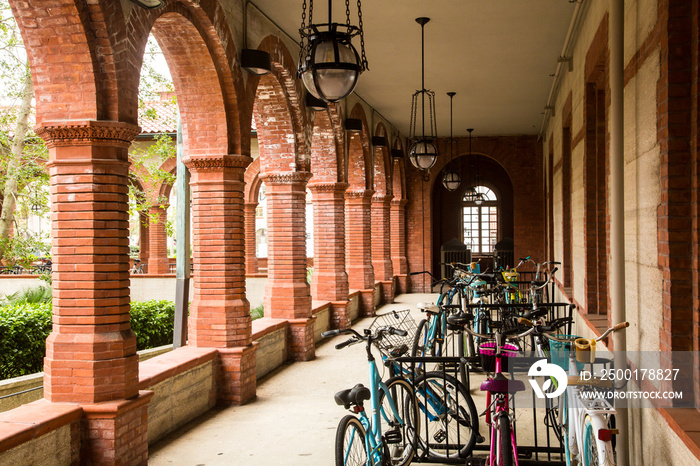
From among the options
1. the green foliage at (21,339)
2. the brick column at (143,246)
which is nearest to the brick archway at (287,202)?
the green foliage at (21,339)

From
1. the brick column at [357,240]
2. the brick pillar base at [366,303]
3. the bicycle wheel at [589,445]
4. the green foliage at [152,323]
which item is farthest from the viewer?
the brick column at [357,240]

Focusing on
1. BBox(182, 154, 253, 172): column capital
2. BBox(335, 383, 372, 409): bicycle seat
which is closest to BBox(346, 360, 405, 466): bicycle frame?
BBox(335, 383, 372, 409): bicycle seat

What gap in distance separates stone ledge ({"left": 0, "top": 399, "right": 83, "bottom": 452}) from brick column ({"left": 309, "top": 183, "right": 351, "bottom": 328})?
24.7 ft

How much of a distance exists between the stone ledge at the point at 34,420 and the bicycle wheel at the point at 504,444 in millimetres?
2794

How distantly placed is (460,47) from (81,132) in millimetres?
6293

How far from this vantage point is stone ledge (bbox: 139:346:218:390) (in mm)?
5489

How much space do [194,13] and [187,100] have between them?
1.03 meters

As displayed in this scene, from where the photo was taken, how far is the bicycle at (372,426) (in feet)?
12.3

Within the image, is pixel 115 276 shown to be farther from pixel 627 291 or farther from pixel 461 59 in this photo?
pixel 461 59

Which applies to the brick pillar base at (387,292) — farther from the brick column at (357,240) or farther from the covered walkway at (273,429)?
the covered walkway at (273,429)

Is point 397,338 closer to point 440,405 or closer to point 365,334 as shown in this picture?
point 440,405

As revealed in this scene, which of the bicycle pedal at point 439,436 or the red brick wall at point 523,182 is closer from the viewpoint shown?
the bicycle pedal at point 439,436

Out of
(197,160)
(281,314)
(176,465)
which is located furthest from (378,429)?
(281,314)

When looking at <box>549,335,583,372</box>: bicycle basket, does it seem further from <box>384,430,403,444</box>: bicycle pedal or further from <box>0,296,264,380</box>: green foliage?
<box>0,296,264,380</box>: green foliage
